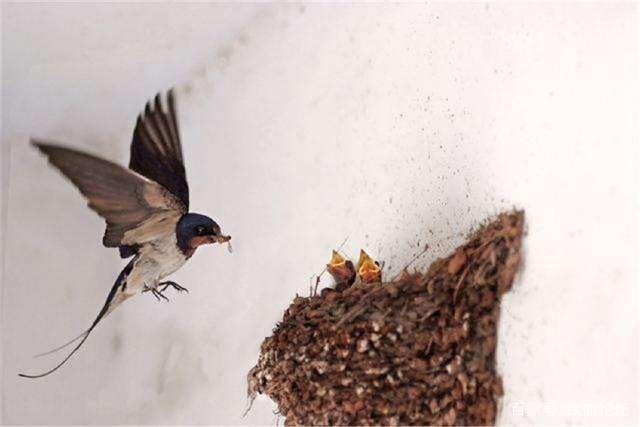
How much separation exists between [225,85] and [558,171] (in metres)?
1.44

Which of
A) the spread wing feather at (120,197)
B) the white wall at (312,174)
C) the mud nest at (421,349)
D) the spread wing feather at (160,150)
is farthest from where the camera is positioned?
the spread wing feather at (160,150)

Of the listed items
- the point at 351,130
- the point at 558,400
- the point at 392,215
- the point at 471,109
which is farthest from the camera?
the point at 351,130

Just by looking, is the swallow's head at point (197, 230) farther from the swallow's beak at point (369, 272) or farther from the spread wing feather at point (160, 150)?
the swallow's beak at point (369, 272)

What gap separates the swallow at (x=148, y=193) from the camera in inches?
61.0

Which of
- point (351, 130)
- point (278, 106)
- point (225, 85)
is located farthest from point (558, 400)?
point (225, 85)

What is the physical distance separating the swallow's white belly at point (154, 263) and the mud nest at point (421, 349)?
0.45 metres

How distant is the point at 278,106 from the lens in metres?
2.26

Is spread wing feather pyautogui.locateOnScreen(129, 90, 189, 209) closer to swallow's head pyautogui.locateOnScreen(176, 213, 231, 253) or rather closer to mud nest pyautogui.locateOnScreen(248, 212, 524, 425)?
swallow's head pyautogui.locateOnScreen(176, 213, 231, 253)

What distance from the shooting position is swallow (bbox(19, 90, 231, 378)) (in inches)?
61.0

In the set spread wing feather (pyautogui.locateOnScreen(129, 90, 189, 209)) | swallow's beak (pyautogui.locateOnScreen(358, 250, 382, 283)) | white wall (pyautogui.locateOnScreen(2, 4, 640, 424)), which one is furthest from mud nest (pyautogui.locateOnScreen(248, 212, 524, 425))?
spread wing feather (pyautogui.locateOnScreen(129, 90, 189, 209))

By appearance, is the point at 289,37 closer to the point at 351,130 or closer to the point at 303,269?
the point at 351,130

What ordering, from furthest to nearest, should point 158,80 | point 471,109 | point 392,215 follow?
point 158,80
point 392,215
point 471,109

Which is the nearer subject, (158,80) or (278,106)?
(278,106)

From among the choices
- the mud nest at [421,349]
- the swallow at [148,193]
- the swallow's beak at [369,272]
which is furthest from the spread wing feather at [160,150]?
the mud nest at [421,349]
